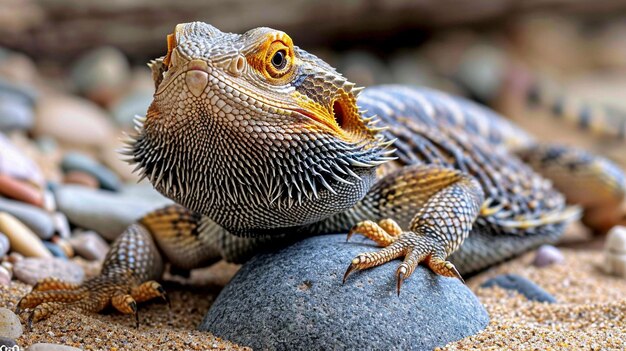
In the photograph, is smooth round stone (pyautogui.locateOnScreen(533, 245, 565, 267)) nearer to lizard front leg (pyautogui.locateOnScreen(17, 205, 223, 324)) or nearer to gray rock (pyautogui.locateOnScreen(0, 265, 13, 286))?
lizard front leg (pyautogui.locateOnScreen(17, 205, 223, 324))

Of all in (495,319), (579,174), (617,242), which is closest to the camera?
(495,319)

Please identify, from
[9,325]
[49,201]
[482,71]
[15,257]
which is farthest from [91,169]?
[482,71]

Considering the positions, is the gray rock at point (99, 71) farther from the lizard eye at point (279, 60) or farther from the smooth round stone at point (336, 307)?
the lizard eye at point (279, 60)

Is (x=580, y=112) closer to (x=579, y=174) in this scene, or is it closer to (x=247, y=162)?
(x=579, y=174)

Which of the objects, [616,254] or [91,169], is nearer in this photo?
[616,254]

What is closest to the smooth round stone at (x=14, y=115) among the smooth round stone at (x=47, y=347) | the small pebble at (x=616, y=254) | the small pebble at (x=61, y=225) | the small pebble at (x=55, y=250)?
the small pebble at (x=61, y=225)
